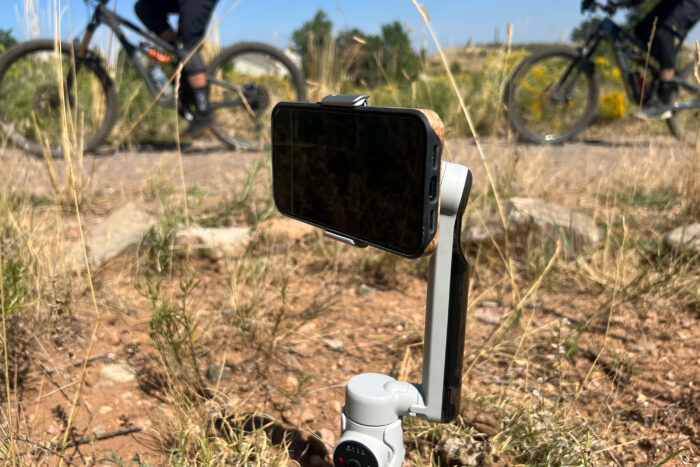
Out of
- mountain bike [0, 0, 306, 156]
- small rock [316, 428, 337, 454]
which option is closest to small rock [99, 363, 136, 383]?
small rock [316, 428, 337, 454]

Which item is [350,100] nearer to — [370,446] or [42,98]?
[370,446]

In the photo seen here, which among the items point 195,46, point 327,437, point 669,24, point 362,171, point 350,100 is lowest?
point 327,437

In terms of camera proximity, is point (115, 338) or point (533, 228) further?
point (533, 228)

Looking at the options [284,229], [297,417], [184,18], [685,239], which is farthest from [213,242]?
[184,18]

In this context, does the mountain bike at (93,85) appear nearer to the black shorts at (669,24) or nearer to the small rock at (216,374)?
the small rock at (216,374)

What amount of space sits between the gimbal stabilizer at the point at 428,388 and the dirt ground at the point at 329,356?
0.38 m

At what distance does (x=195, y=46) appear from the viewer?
4.20m

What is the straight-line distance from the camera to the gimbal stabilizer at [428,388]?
877 mm

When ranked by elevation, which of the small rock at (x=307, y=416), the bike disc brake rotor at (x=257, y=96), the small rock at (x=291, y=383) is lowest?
the small rock at (x=307, y=416)

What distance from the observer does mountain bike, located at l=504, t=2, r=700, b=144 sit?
485cm

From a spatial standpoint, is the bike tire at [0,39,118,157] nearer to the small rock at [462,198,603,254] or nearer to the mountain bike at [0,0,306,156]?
the mountain bike at [0,0,306,156]

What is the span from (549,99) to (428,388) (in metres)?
4.72

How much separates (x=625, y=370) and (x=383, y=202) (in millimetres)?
1104

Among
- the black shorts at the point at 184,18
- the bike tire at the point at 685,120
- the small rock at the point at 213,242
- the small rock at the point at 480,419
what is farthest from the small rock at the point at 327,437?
the bike tire at the point at 685,120
